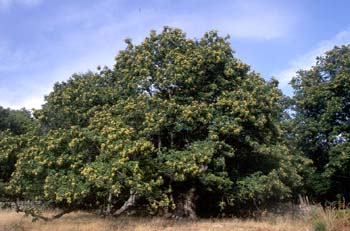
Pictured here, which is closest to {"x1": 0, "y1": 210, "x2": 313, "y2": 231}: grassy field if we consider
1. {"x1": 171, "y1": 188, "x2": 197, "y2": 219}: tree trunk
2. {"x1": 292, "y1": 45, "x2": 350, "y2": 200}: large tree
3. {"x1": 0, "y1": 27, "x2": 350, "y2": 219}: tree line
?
{"x1": 0, "y1": 27, "x2": 350, "y2": 219}: tree line

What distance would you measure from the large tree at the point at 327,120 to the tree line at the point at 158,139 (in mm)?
8118

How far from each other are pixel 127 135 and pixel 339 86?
20621 mm

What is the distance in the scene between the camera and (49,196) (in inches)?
629

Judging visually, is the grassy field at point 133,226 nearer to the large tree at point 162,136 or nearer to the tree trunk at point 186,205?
the large tree at point 162,136

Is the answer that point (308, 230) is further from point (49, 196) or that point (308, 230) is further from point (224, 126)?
point (49, 196)

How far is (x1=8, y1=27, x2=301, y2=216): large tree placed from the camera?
15828 millimetres

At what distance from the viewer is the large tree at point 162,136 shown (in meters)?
15.8

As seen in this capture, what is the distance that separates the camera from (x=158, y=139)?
19.4 metres

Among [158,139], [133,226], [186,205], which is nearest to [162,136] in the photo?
[158,139]

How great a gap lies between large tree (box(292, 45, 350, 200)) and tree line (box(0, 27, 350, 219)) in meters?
8.12

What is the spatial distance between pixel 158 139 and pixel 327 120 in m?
16.7

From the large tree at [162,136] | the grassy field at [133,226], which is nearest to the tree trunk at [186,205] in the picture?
the large tree at [162,136]

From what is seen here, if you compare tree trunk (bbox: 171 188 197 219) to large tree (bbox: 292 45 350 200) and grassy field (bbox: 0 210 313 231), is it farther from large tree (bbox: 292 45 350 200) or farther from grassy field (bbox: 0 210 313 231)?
large tree (bbox: 292 45 350 200)

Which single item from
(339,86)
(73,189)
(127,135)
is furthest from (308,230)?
(339,86)
